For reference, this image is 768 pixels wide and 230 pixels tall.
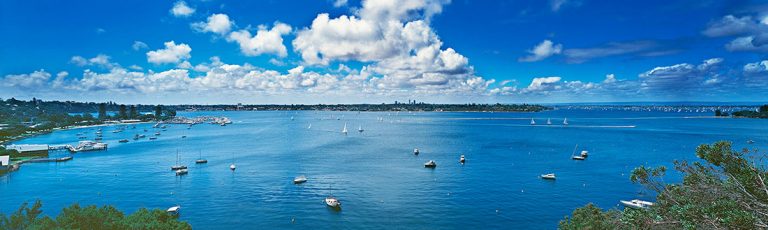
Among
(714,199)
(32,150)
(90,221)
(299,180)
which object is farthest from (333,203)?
(32,150)

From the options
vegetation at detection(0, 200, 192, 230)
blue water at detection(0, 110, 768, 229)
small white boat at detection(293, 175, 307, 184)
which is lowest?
blue water at detection(0, 110, 768, 229)

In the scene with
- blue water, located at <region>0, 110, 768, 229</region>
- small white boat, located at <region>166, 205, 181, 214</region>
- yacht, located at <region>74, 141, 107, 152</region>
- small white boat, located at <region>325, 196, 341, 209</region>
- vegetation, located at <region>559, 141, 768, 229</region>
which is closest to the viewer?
vegetation, located at <region>559, 141, 768, 229</region>

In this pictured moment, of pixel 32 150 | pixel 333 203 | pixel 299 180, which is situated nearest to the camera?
pixel 333 203

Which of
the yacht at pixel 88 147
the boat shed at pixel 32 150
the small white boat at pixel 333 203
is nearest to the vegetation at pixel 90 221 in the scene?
the small white boat at pixel 333 203

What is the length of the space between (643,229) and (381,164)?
215 ft

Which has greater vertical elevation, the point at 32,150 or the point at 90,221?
the point at 90,221

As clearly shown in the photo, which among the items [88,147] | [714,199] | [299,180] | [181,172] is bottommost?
[181,172]

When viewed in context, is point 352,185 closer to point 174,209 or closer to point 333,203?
point 333,203

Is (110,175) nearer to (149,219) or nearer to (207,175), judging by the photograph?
(207,175)

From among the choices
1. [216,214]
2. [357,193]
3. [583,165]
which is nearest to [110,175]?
[216,214]

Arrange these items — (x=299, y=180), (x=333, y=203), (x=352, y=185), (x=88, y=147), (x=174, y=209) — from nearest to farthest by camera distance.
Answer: (x=174, y=209)
(x=333, y=203)
(x=352, y=185)
(x=299, y=180)
(x=88, y=147)

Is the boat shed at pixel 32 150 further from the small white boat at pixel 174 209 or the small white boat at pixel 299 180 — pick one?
the small white boat at pixel 299 180

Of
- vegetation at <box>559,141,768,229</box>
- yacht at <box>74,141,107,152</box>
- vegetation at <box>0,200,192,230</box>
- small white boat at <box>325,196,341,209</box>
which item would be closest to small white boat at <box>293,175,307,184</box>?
small white boat at <box>325,196,341,209</box>

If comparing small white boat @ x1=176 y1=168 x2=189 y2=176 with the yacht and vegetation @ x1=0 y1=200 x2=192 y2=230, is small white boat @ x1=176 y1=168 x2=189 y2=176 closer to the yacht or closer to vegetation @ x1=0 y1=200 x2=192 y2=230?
vegetation @ x1=0 y1=200 x2=192 y2=230
